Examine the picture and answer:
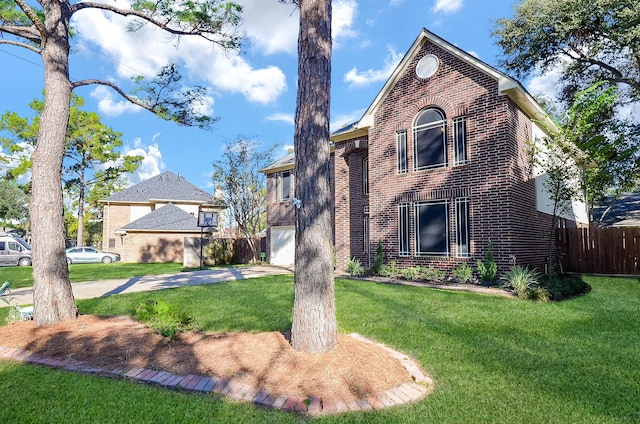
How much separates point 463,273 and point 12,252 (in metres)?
24.3

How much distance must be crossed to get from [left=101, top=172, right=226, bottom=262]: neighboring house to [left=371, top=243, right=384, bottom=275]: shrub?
40.4 ft

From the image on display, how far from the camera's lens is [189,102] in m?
8.52

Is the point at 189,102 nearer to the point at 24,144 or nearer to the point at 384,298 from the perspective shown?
the point at 384,298

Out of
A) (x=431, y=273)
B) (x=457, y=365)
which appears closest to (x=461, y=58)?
(x=431, y=273)

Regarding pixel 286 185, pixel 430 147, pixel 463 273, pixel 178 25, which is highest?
pixel 178 25

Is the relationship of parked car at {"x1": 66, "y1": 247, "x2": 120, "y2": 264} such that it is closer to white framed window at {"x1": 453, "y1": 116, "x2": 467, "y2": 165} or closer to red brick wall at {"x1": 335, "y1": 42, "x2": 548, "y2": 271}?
red brick wall at {"x1": 335, "y1": 42, "x2": 548, "y2": 271}

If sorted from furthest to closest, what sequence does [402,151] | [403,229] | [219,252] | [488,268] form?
[219,252] < [402,151] < [403,229] < [488,268]

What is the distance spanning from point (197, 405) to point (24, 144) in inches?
1257

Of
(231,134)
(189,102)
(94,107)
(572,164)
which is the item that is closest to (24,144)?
(94,107)

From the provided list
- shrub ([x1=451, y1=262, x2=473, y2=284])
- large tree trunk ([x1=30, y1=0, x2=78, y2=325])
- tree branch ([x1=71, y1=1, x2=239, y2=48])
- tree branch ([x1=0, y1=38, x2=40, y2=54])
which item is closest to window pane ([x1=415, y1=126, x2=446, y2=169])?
shrub ([x1=451, y1=262, x2=473, y2=284])

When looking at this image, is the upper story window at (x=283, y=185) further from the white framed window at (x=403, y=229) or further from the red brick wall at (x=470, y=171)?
the white framed window at (x=403, y=229)

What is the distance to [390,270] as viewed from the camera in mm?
11727

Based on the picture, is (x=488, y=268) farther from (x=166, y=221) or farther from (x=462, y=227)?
(x=166, y=221)

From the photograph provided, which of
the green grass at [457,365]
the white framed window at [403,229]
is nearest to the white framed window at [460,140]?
the white framed window at [403,229]
